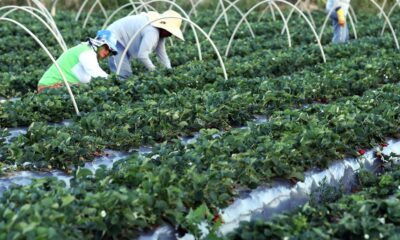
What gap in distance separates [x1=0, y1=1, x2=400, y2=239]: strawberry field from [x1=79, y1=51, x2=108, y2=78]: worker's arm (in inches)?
12.0

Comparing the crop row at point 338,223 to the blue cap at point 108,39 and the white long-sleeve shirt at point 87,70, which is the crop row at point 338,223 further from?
the white long-sleeve shirt at point 87,70

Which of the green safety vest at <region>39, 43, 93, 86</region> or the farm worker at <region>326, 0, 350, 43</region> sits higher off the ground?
the green safety vest at <region>39, 43, 93, 86</region>

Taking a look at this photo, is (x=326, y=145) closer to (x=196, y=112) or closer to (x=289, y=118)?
(x=289, y=118)

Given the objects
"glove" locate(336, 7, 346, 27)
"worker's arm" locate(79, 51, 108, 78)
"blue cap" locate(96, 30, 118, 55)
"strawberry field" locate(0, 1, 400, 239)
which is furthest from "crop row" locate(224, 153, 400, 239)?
"glove" locate(336, 7, 346, 27)

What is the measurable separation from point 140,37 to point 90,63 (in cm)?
101

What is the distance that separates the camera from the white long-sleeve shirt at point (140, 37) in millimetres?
9219

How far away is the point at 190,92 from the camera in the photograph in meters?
7.74

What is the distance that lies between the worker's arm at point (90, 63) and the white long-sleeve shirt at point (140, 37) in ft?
2.21

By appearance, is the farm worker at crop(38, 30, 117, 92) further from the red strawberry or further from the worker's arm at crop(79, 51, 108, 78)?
the red strawberry

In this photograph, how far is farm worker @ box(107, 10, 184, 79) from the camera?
363 inches

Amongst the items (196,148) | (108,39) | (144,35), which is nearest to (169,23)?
(144,35)

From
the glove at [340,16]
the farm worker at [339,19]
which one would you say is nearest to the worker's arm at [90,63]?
the farm worker at [339,19]

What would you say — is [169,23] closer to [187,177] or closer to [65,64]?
[65,64]

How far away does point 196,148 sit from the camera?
17.9 feet
